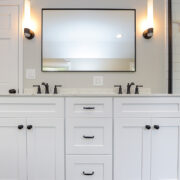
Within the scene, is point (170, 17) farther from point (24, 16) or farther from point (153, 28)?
point (24, 16)

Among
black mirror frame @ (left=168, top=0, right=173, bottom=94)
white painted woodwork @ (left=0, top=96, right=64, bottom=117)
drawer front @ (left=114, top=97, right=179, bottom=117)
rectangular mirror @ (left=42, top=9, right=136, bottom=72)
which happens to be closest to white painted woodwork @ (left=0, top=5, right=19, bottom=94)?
rectangular mirror @ (left=42, top=9, right=136, bottom=72)

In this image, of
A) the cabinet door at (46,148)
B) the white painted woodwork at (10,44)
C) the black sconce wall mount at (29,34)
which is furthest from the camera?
the white painted woodwork at (10,44)

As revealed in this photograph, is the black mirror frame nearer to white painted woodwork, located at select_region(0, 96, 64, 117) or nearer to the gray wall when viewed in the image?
the gray wall

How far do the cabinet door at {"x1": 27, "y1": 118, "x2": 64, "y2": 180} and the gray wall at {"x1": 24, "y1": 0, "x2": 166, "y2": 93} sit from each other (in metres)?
0.63

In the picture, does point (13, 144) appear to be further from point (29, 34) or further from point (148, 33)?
point (148, 33)

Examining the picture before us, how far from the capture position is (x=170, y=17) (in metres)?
1.69

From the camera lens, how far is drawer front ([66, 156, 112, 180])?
123cm

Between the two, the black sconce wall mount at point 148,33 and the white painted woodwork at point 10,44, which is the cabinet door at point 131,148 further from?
the white painted woodwork at point 10,44

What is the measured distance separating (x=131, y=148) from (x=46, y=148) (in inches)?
29.7

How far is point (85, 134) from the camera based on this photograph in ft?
4.03

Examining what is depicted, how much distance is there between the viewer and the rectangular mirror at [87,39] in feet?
5.64

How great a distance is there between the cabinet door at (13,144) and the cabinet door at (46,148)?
0.05 metres

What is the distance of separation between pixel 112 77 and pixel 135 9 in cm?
89

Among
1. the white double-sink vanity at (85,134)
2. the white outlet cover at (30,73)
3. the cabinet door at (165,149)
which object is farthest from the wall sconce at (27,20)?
the cabinet door at (165,149)
